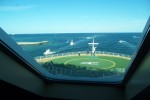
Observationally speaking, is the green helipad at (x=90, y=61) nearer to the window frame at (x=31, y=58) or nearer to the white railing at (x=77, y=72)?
the white railing at (x=77, y=72)

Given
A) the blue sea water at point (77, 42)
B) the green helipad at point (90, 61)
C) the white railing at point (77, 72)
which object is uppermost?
the blue sea water at point (77, 42)

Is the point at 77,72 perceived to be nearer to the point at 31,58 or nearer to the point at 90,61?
the point at 90,61

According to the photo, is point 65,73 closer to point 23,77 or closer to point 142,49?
point 23,77

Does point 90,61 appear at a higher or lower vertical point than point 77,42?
lower

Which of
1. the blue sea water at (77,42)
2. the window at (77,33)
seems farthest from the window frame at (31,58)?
the blue sea water at (77,42)

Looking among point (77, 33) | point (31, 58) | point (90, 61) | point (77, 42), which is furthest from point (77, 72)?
point (31, 58)

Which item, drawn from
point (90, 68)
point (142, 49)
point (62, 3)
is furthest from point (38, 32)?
point (142, 49)

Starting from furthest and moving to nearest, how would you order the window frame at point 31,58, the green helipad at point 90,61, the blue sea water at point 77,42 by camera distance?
the green helipad at point 90,61 < the blue sea water at point 77,42 < the window frame at point 31,58
